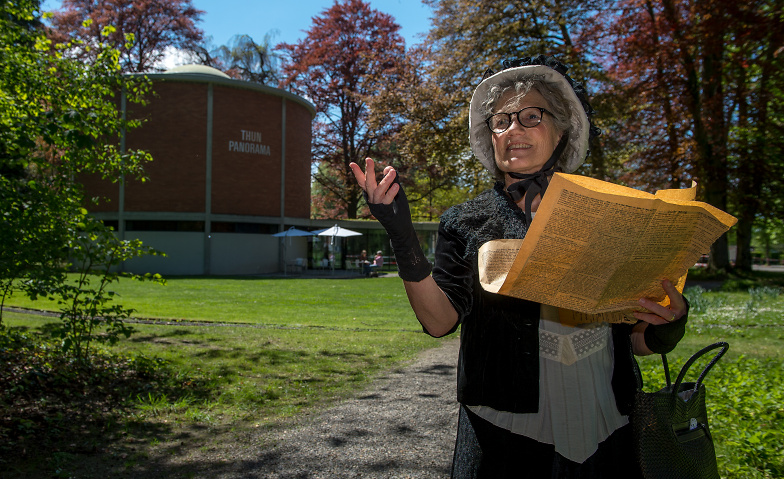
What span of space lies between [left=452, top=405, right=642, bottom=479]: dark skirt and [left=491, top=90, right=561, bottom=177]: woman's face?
83cm

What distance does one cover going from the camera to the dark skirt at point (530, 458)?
1.63 metres

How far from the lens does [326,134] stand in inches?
1502

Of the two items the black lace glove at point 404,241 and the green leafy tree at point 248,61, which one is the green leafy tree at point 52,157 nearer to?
the black lace glove at point 404,241

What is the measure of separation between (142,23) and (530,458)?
38.2 metres

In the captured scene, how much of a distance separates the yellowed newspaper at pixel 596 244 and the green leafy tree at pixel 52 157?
4.10 meters

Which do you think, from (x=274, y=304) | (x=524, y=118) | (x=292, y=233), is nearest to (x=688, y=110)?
(x=274, y=304)

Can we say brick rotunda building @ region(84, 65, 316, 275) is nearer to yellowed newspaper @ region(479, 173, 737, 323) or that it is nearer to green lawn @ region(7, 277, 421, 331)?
green lawn @ region(7, 277, 421, 331)

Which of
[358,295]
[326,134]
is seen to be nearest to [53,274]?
[358,295]

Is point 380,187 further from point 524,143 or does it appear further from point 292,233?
point 292,233

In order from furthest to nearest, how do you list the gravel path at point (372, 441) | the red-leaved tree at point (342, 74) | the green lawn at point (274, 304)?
1. the red-leaved tree at point (342, 74)
2. the green lawn at point (274, 304)
3. the gravel path at point (372, 441)

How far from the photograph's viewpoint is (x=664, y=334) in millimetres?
1749

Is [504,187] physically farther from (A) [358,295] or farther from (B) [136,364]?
(A) [358,295]

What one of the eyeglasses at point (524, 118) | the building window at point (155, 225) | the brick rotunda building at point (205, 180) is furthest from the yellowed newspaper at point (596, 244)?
the building window at point (155, 225)

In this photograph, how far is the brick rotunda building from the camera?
2680 cm
